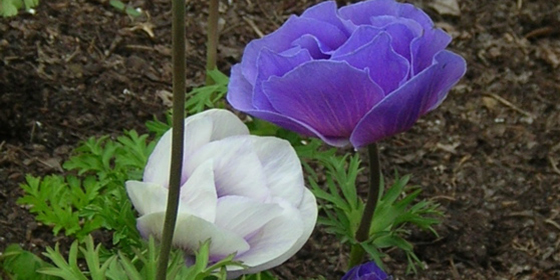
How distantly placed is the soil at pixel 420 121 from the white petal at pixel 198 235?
89 centimetres

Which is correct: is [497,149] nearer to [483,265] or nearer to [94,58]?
[483,265]

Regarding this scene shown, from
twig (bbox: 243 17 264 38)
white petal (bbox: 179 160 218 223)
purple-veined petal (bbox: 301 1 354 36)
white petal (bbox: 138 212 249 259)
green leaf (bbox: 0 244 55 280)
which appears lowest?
twig (bbox: 243 17 264 38)

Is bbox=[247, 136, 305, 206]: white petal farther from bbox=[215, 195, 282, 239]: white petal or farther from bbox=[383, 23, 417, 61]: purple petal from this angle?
bbox=[383, 23, 417, 61]: purple petal

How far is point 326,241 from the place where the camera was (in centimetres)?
213

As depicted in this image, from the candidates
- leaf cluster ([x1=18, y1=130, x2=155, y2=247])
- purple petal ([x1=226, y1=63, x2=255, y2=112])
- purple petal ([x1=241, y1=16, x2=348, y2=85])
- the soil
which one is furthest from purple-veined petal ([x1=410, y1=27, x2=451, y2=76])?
the soil

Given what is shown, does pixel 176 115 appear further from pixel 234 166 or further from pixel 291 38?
pixel 291 38

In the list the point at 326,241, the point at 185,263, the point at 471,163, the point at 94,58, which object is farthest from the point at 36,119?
the point at 185,263

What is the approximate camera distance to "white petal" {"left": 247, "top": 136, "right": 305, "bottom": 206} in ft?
3.81

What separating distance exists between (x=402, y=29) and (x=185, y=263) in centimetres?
40

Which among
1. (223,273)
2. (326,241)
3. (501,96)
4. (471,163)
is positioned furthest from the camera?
(501,96)

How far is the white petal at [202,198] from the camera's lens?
42.9 inches

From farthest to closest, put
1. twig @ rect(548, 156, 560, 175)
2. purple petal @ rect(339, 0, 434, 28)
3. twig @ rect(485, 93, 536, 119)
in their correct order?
twig @ rect(485, 93, 536, 119) → twig @ rect(548, 156, 560, 175) → purple petal @ rect(339, 0, 434, 28)

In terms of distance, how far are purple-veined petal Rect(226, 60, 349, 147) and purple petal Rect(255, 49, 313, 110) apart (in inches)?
0.7

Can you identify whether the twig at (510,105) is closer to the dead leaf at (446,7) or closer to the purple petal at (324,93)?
the dead leaf at (446,7)
